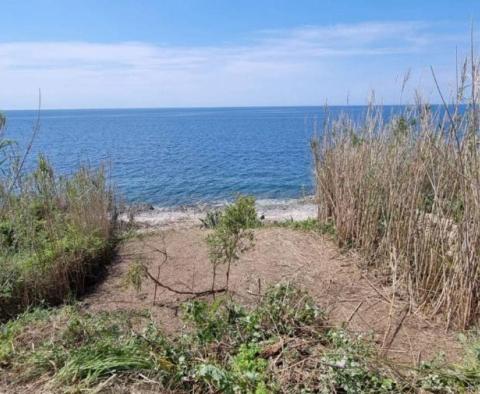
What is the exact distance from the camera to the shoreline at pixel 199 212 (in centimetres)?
950

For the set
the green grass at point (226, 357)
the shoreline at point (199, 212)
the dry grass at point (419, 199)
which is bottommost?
the shoreline at point (199, 212)

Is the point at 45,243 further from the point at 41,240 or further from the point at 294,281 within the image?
the point at 294,281

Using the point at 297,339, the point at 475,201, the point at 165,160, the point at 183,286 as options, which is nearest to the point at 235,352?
the point at 297,339

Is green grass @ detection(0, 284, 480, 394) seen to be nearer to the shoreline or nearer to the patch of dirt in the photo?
the patch of dirt

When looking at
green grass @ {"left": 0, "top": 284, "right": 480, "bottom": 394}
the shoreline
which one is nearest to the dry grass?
green grass @ {"left": 0, "top": 284, "right": 480, "bottom": 394}

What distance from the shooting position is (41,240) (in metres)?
4.20

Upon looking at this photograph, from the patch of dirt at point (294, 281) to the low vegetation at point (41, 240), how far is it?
0.33m

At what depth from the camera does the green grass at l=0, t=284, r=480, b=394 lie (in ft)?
7.30

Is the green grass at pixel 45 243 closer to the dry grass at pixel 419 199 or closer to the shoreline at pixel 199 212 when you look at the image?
the dry grass at pixel 419 199

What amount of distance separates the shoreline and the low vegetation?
12.1 feet

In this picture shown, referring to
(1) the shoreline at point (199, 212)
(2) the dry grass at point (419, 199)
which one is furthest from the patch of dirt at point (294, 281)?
(1) the shoreline at point (199, 212)

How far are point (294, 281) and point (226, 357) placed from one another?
4.66 ft

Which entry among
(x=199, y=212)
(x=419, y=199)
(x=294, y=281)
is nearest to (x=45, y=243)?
(x=294, y=281)

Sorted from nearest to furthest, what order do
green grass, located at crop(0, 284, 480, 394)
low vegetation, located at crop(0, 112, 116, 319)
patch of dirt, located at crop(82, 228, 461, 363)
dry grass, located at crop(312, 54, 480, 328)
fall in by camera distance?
green grass, located at crop(0, 284, 480, 394)
dry grass, located at crop(312, 54, 480, 328)
patch of dirt, located at crop(82, 228, 461, 363)
low vegetation, located at crop(0, 112, 116, 319)
